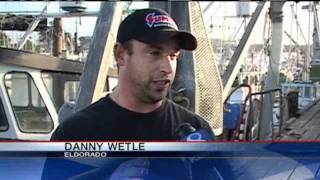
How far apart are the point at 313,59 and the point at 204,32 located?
0.46m

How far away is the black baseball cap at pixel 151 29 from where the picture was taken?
1965 mm

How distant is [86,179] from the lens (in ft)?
6.72

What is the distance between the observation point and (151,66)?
1.96 metres

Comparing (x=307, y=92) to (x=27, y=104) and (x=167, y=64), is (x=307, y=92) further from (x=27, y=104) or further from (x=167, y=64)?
(x=27, y=104)

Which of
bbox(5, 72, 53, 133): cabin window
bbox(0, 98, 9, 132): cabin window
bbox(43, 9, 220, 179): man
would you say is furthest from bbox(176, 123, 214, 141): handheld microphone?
bbox(0, 98, 9, 132): cabin window

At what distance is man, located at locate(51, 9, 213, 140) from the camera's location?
1.97 m

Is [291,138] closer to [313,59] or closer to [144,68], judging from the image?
[313,59]

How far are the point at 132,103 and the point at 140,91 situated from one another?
56mm

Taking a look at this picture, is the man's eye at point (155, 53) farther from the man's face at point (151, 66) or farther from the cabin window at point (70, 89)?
the cabin window at point (70, 89)

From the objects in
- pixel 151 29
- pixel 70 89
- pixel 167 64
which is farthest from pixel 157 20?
pixel 70 89

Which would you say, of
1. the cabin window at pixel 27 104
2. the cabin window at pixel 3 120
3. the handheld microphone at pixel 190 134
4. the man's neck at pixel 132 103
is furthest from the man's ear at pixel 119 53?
the cabin window at pixel 3 120

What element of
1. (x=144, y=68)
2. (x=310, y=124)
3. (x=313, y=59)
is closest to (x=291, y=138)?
(x=310, y=124)

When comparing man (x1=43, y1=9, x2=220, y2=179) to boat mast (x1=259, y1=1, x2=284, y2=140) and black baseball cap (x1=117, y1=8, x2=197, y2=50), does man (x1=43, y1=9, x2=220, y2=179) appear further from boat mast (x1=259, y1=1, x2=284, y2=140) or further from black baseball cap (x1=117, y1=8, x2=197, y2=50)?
boat mast (x1=259, y1=1, x2=284, y2=140)

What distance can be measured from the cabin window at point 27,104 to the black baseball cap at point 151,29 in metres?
0.99
